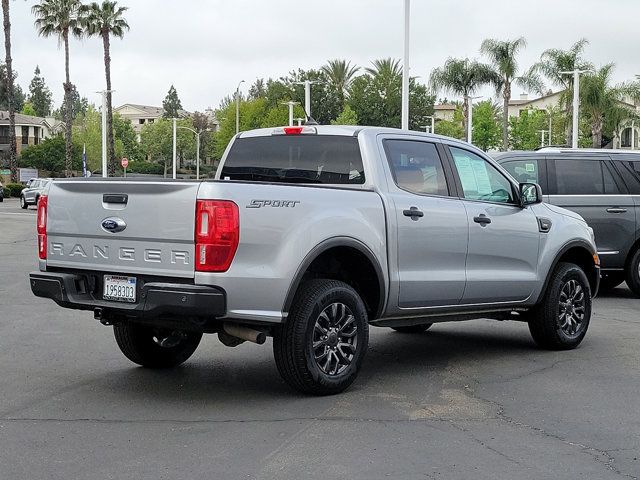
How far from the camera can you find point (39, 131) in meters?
127

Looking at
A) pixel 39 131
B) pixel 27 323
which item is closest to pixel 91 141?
pixel 39 131

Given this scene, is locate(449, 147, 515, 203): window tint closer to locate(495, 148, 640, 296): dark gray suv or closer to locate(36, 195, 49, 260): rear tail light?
locate(36, 195, 49, 260): rear tail light

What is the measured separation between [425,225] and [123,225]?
2.44m

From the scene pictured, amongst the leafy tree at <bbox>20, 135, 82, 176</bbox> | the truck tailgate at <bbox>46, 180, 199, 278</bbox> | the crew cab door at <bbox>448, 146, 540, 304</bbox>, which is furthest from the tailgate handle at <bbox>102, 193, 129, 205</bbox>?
the leafy tree at <bbox>20, 135, 82, 176</bbox>

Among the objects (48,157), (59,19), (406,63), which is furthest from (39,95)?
(406,63)

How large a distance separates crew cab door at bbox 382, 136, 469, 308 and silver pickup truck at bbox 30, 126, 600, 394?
1 cm

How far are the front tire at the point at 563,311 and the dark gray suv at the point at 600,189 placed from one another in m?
3.84

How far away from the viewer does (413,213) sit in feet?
24.6

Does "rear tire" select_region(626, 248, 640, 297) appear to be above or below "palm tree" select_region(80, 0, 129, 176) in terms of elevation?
below

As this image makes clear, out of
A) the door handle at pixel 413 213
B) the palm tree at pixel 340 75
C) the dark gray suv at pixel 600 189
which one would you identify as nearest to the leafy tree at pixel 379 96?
the palm tree at pixel 340 75

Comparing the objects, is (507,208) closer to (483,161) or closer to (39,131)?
(483,161)

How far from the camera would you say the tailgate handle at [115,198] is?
6.57 metres

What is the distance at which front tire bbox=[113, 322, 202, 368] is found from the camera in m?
7.74

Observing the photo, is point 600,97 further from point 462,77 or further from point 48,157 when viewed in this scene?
point 48,157
